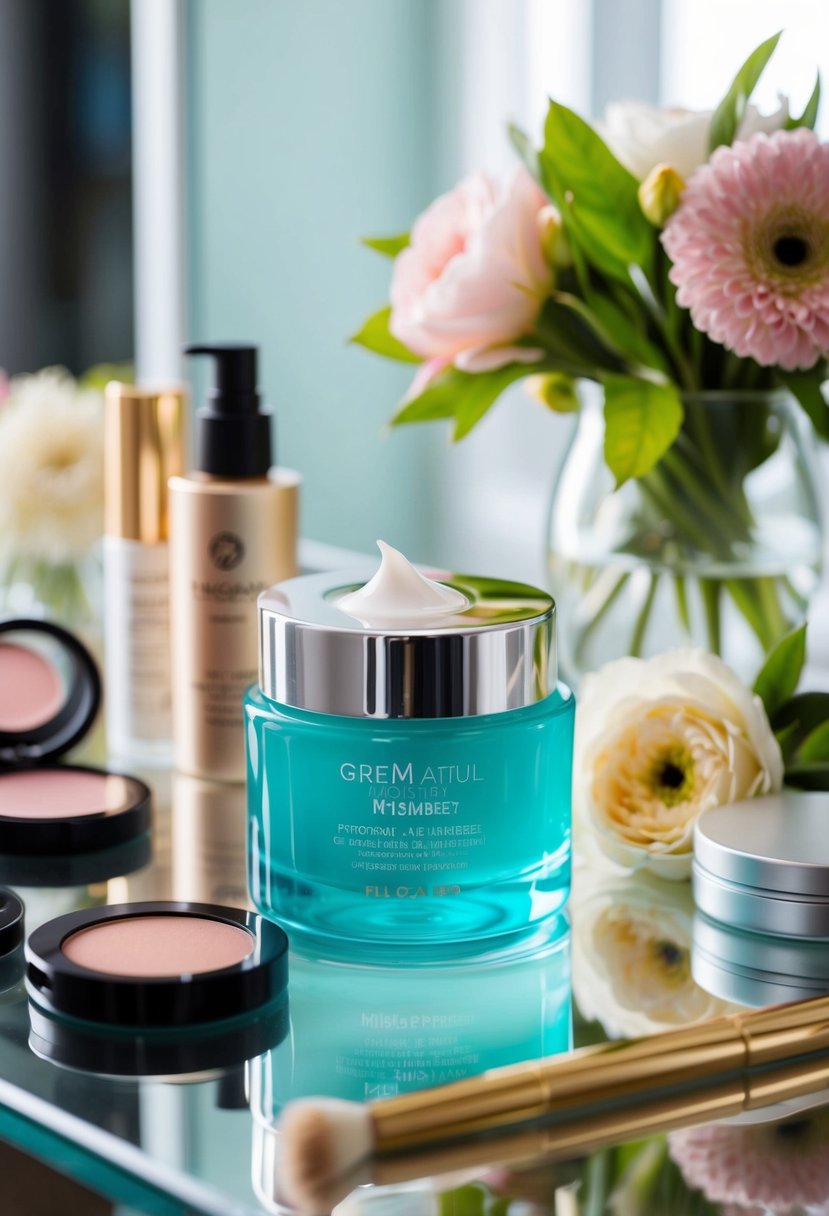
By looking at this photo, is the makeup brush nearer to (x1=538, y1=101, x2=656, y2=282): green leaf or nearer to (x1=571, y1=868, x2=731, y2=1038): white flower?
(x1=571, y1=868, x2=731, y2=1038): white flower

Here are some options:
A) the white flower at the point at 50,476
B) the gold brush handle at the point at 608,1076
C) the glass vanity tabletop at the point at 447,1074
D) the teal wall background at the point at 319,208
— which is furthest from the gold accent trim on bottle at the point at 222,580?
the teal wall background at the point at 319,208

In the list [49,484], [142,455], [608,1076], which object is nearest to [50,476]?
[49,484]

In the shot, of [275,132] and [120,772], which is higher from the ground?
[275,132]

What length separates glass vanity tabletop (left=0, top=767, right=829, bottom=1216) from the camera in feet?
Result: 1.40

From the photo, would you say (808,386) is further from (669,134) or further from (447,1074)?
(447,1074)

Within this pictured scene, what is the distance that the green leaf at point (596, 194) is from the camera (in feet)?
2.27

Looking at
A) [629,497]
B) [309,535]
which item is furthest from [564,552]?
[309,535]

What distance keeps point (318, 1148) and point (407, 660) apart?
177mm

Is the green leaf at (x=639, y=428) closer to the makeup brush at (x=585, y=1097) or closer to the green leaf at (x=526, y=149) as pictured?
the green leaf at (x=526, y=149)

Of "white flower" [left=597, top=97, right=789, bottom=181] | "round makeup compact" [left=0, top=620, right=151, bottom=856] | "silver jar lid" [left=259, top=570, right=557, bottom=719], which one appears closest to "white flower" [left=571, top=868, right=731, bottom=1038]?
"silver jar lid" [left=259, top=570, right=557, bottom=719]

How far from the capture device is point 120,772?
0.78 metres

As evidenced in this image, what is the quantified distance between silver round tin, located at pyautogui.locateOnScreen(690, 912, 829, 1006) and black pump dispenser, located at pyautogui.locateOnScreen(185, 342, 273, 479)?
306 millimetres

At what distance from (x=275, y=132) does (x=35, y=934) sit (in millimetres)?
832

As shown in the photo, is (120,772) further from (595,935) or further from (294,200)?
(294,200)
